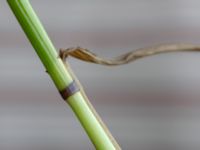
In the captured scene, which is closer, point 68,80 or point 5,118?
point 68,80

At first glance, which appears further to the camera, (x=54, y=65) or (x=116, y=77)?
(x=116, y=77)

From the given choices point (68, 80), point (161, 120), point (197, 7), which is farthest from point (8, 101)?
point (68, 80)

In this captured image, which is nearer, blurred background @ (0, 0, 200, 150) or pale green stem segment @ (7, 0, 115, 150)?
pale green stem segment @ (7, 0, 115, 150)

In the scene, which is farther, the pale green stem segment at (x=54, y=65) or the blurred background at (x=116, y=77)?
the blurred background at (x=116, y=77)

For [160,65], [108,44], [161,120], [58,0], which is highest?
[58,0]

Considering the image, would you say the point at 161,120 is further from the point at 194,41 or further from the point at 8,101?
the point at 8,101
